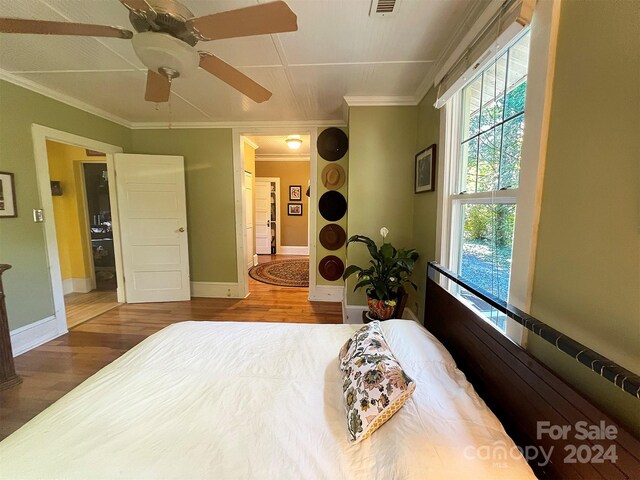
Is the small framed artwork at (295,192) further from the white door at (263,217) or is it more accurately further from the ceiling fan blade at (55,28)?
the ceiling fan blade at (55,28)

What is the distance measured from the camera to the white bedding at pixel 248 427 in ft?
2.50

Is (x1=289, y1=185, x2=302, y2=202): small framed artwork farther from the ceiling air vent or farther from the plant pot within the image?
the ceiling air vent

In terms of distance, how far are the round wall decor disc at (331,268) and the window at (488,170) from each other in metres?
1.95

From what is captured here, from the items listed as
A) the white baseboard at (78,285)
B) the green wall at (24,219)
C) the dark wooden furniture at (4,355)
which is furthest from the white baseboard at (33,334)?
the white baseboard at (78,285)

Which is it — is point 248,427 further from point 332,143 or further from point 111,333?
point 332,143

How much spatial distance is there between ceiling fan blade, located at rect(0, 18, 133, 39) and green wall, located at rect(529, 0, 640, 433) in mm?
1710

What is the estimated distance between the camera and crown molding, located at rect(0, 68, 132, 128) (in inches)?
88.6

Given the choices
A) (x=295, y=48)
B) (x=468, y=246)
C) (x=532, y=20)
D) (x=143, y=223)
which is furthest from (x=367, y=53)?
(x=143, y=223)

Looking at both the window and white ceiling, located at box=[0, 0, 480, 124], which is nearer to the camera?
the window

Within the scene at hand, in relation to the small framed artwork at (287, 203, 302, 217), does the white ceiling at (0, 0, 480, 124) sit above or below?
above

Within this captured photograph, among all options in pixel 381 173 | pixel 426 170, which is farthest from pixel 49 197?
pixel 426 170

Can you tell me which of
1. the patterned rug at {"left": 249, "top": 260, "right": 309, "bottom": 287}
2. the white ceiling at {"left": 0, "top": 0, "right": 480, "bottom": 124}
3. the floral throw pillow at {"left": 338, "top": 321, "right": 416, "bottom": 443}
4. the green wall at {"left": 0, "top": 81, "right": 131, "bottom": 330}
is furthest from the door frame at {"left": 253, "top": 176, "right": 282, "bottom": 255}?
the floral throw pillow at {"left": 338, "top": 321, "right": 416, "bottom": 443}

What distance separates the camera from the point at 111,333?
2.72 m

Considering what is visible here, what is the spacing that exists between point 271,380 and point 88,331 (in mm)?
2742
